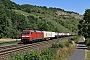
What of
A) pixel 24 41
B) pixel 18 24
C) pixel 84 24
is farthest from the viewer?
pixel 18 24

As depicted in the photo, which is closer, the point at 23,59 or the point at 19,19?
the point at 23,59

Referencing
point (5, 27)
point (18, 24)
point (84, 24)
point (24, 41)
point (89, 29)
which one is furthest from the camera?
point (18, 24)

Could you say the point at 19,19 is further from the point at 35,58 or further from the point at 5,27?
the point at 35,58

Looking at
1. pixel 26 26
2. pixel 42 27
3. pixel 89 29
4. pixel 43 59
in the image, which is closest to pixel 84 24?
pixel 89 29

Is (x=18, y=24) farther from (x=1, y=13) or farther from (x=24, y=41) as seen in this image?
(x=24, y=41)

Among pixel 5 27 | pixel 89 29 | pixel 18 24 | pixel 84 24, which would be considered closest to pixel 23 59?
pixel 89 29

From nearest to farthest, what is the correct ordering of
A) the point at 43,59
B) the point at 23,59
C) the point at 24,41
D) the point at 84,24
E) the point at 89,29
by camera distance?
the point at 23,59 < the point at 43,59 < the point at 24,41 < the point at 89,29 < the point at 84,24

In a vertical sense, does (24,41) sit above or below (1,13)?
below

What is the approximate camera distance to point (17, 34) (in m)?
89.6

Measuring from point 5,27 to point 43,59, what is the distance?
2765 inches

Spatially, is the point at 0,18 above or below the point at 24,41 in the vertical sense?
above

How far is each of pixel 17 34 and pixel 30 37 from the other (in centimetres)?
3817

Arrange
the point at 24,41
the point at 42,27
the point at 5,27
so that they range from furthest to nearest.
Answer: the point at 42,27 < the point at 5,27 < the point at 24,41

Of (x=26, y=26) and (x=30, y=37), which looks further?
(x=26, y=26)
